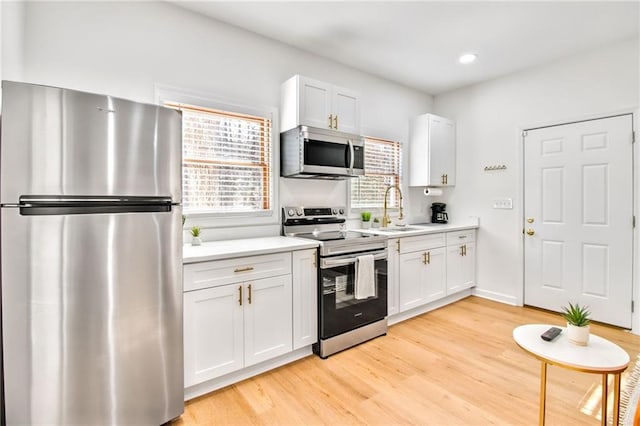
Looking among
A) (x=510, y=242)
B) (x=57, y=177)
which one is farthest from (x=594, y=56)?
(x=57, y=177)

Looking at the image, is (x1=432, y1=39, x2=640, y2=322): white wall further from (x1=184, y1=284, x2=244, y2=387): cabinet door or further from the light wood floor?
(x1=184, y1=284, x2=244, y2=387): cabinet door

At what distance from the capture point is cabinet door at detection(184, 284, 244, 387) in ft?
6.48

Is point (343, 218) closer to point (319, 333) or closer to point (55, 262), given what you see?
point (319, 333)

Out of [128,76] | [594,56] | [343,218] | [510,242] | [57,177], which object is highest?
[594,56]

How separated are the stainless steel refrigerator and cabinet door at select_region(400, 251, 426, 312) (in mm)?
2245

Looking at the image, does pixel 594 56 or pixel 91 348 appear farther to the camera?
pixel 594 56

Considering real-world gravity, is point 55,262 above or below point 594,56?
below

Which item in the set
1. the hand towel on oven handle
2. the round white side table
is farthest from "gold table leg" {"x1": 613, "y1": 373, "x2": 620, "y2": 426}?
the hand towel on oven handle

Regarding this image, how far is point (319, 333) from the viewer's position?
8.49ft

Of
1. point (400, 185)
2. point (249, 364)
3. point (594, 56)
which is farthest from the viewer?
point (400, 185)

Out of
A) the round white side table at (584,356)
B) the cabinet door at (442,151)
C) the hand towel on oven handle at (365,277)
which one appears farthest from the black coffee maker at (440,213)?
the round white side table at (584,356)

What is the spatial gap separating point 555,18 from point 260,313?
136 inches

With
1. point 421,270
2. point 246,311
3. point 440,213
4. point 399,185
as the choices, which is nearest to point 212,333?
point 246,311

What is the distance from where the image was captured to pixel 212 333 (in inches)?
81.0
